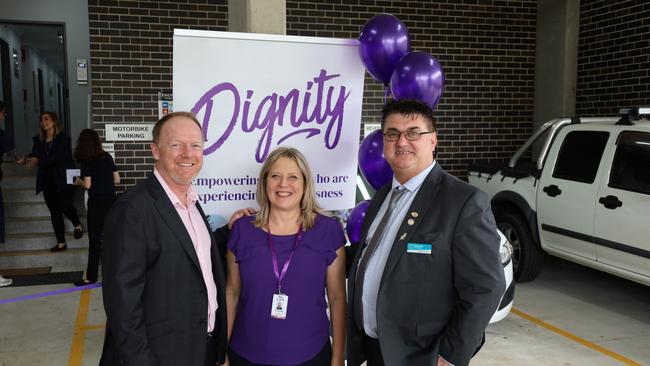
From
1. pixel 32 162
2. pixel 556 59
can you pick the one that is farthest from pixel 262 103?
pixel 556 59

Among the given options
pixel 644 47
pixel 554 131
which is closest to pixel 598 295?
pixel 554 131

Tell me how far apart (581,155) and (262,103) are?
12.5 ft

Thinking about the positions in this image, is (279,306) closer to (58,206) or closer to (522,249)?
(522,249)

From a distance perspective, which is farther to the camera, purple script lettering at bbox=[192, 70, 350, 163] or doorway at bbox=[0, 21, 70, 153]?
doorway at bbox=[0, 21, 70, 153]

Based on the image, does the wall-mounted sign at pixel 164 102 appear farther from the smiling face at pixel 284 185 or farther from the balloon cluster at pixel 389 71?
the smiling face at pixel 284 185

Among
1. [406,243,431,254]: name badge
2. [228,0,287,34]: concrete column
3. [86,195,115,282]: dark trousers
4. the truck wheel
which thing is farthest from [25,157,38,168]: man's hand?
[406,243,431,254]: name badge

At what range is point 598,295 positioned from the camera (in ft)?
18.8

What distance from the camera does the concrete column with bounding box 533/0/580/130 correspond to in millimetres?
8016

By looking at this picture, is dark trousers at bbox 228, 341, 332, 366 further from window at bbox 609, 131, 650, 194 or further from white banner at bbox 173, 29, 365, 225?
A: window at bbox 609, 131, 650, 194

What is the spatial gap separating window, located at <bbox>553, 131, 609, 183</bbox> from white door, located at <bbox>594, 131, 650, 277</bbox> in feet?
0.70

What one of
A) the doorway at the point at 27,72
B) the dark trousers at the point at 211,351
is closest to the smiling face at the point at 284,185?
the dark trousers at the point at 211,351

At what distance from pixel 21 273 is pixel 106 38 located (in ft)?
10.1

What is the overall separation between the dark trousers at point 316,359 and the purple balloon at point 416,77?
1.38 meters

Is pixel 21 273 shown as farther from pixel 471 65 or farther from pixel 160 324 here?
pixel 471 65
